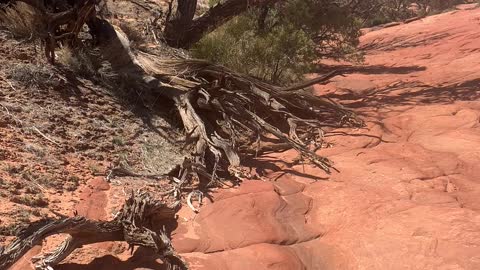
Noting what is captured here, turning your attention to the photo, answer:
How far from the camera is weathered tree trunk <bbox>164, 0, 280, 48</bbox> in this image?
1004 cm

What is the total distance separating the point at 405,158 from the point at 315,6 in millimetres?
6169

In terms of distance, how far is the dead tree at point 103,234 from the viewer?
315cm

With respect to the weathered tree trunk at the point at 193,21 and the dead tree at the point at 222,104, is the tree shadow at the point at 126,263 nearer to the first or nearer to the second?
the dead tree at the point at 222,104

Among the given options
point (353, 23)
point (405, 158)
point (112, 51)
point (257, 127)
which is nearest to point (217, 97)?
point (257, 127)

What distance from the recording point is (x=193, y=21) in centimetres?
1044

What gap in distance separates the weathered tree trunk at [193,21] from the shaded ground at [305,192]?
3622mm

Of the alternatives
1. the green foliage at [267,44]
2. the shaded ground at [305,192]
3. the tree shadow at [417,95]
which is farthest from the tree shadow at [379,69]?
the shaded ground at [305,192]

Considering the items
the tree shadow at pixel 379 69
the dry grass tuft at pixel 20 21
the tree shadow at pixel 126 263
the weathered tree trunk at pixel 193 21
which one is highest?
the dry grass tuft at pixel 20 21

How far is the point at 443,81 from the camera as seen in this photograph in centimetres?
988

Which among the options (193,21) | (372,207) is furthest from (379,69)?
(372,207)

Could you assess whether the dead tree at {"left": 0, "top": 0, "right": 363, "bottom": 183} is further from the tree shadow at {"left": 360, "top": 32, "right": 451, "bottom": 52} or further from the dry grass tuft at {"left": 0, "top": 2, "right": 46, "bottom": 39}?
the tree shadow at {"left": 360, "top": 32, "right": 451, "bottom": 52}

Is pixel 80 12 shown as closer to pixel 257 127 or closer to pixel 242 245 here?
pixel 257 127

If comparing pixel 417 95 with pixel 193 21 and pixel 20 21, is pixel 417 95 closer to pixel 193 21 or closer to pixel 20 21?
pixel 193 21

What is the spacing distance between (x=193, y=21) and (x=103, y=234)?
7.45 m
